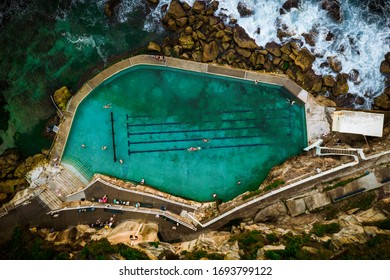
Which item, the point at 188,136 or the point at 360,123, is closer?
the point at 360,123

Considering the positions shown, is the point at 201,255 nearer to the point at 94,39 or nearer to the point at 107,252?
the point at 107,252

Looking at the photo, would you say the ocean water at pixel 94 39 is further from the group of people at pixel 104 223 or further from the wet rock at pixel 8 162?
the group of people at pixel 104 223

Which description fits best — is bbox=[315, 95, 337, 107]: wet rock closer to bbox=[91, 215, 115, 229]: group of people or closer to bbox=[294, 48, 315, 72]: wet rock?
bbox=[294, 48, 315, 72]: wet rock

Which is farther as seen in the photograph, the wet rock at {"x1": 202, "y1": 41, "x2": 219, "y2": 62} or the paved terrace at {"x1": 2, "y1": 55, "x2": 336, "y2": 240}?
the wet rock at {"x1": 202, "y1": 41, "x2": 219, "y2": 62}

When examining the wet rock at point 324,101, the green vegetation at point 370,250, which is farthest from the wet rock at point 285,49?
the green vegetation at point 370,250

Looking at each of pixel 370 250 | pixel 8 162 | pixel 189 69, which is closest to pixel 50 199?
pixel 8 162

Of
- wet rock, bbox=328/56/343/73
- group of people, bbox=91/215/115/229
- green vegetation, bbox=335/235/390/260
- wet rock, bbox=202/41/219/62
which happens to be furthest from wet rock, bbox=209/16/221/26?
green vegetation, bbox=335/235/390/260
